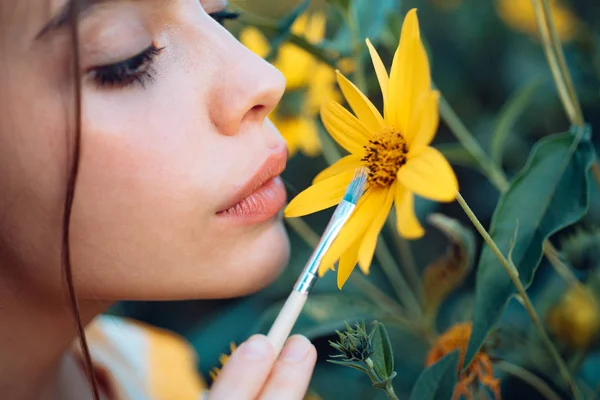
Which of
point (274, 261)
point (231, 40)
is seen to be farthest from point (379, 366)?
point (231, 40)

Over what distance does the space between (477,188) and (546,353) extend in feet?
1.12

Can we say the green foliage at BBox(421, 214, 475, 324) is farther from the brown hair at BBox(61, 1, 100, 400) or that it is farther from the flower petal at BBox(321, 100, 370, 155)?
the brown hair at BBox(61, 1, 100, 400)

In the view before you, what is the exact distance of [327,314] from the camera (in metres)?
0.68

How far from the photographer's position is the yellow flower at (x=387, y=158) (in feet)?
1.18

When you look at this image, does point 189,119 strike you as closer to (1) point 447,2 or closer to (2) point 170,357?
(2) point 170,357

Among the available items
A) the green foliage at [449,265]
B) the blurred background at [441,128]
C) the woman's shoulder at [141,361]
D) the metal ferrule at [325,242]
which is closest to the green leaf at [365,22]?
the blurred background at [441,128]

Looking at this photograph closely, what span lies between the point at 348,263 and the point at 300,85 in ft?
1.32

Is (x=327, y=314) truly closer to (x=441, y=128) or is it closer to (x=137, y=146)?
(x=137, y=146)

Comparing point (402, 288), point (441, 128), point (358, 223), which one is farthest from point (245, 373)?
point (441, 128)

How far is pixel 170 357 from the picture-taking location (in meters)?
0.93

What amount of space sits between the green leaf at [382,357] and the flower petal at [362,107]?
0.12 m

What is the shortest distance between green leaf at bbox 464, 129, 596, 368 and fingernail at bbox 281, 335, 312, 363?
4.0 inches

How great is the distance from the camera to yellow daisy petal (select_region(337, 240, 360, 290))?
1.38 ft

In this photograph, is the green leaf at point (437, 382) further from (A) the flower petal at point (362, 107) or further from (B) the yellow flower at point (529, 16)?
(B) the yellow flower at point (529, 16)
